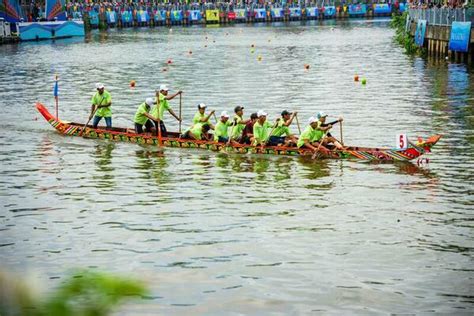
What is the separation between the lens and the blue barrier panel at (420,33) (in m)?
56.2

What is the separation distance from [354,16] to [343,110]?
335 feet

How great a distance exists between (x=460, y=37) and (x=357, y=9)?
88782 millimetres

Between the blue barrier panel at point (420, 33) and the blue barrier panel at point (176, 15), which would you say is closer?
the blue barrier panel at point (420, 33)

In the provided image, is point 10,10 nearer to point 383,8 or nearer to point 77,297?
point 383,8

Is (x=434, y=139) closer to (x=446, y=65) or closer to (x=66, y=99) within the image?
(x=66, y=99)

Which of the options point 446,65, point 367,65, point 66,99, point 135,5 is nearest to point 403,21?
point 367,65

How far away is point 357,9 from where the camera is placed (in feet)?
437

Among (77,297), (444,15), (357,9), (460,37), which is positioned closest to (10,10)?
(444,15)

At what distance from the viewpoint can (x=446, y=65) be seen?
5019cm

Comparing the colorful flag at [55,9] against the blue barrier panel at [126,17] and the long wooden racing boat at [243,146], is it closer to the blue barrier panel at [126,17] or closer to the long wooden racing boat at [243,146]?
the blue barrier panel at [126,17]

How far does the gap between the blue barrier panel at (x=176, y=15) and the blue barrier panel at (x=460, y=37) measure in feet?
268

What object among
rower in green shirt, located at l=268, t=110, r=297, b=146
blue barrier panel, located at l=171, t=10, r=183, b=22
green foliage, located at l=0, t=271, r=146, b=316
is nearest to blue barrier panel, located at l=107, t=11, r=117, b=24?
blue barrier panel, located at l=171, t=10, r=183, b=22

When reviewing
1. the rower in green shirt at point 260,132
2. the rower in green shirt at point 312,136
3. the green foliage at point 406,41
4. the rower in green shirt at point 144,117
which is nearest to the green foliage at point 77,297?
the rower in green shirt at point 312,136

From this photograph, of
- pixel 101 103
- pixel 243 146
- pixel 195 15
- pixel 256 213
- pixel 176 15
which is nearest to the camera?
pixel 256 213
